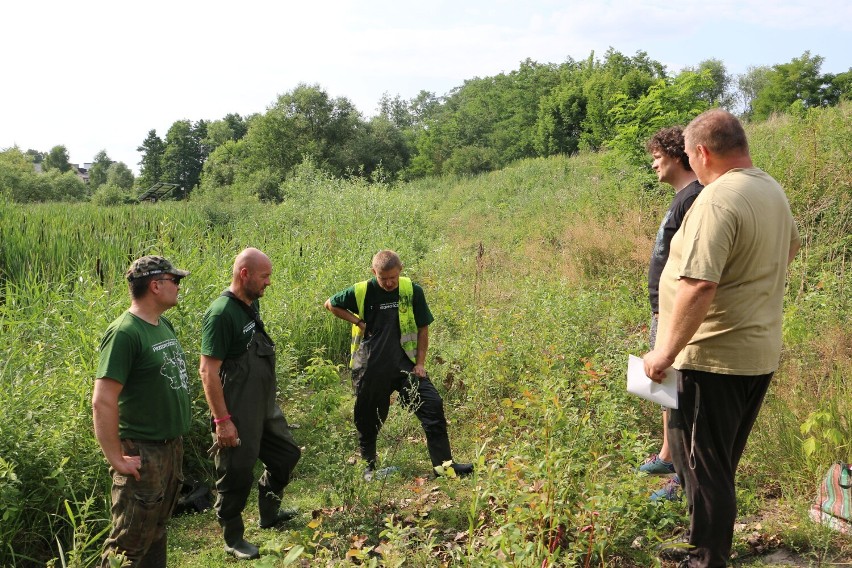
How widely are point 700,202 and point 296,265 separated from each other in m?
7.46

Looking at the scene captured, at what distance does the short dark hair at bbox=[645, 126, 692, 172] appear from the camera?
14.1ft

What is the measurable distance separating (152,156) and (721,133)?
105 metres

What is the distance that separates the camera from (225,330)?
4.09 meters

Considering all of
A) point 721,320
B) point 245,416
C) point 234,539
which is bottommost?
point 234,539

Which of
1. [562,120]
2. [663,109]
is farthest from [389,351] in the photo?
[562,120]

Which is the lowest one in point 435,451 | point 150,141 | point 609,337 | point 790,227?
point 435,451

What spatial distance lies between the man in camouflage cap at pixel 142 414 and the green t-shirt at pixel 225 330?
370 mm

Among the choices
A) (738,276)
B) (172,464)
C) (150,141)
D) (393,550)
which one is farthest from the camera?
(150,141)

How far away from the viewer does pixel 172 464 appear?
3604mm

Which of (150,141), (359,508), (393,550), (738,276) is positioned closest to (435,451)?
(359,508)

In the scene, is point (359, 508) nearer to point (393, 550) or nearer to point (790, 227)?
point (393, 550)

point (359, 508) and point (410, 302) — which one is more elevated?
point (410, 302)

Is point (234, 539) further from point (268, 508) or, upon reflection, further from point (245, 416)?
point (245, 416)

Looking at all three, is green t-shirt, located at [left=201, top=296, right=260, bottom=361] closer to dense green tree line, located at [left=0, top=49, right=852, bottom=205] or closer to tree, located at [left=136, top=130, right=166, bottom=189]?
dense green tree line, located at [left=0, top=49, right=852, bottom=205]
